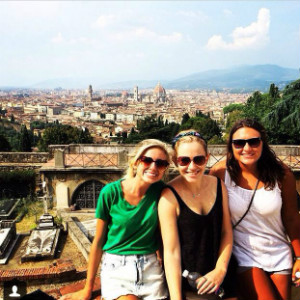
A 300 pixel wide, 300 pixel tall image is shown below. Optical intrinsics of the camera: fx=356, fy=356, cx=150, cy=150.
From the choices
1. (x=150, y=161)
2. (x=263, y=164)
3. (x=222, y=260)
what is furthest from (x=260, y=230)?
(x=150, y=161)

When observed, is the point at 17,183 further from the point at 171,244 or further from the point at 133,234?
the point at 171,244

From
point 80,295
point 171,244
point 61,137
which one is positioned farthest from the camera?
point 61,137

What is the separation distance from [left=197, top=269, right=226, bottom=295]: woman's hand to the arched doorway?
12997 mm

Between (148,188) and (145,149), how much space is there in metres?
0.32

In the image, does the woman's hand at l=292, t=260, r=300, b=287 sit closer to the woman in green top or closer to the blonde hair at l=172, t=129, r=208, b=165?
the woman in green top

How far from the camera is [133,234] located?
2.76 m

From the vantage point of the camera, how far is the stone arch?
50.9ft

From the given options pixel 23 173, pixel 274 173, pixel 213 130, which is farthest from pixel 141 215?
pixel 213 130

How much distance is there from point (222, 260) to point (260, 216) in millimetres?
472

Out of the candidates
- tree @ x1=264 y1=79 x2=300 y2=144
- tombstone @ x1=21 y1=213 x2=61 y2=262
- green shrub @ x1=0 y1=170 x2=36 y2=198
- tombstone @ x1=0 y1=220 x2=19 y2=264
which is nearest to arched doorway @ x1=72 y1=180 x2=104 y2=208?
tombstone @ x1=21 y1=213 x2=61 y2=262

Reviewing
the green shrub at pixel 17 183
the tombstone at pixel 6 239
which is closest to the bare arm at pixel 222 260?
the tombstone at pixel 6 239

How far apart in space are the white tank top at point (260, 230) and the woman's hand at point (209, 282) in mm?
343

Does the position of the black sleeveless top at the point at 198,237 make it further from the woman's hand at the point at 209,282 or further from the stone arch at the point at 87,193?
the stone arch at the point at 87,193

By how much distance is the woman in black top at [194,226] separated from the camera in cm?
261
